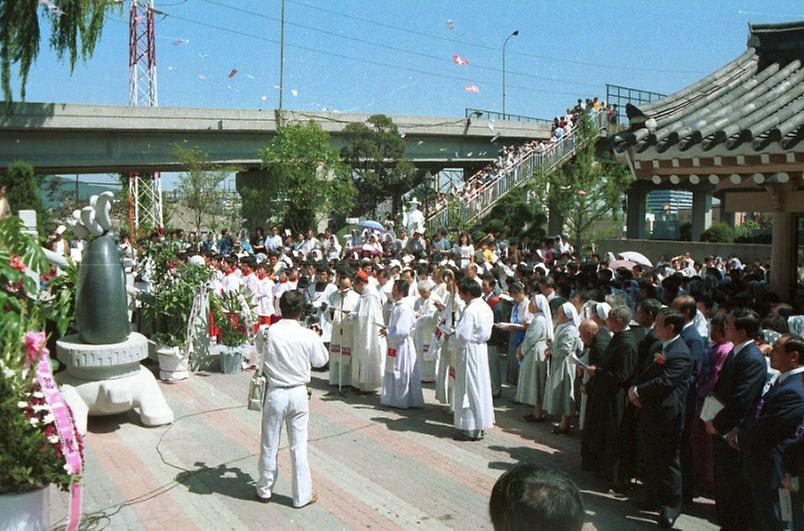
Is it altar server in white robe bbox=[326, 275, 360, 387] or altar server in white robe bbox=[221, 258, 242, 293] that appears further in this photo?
altar server in white robe bbox=[221, 258, 242, 293]

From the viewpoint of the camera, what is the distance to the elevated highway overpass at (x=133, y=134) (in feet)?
83.0

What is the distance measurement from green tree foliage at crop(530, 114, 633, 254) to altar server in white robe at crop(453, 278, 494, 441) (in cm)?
1672

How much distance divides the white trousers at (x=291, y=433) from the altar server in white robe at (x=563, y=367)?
139 inches

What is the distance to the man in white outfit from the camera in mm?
5996

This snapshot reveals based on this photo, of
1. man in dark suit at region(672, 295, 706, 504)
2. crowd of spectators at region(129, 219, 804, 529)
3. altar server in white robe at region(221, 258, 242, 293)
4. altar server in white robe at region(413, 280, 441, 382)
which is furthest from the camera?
altar server in white robe at region(221, 258, 242, 293)

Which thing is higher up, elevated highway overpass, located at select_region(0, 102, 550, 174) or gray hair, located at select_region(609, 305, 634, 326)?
elevated highway overpass, located at select_region(0, 102, 550, 174)

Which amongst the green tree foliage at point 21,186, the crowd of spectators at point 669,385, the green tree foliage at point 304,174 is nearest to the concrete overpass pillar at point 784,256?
the crowd of spectators at point 669,385

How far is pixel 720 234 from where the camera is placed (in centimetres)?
2886

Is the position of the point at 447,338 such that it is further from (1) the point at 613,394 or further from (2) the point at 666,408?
(2) the point at 666,408

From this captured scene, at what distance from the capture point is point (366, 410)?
9.12 metres

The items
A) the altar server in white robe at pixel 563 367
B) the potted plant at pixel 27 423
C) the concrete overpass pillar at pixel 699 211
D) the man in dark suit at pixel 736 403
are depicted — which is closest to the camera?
the potted plant at pixel 27 423

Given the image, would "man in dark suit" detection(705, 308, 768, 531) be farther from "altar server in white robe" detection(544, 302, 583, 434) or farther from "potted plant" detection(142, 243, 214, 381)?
"potted plant" detection(142, 243, 214, 381)

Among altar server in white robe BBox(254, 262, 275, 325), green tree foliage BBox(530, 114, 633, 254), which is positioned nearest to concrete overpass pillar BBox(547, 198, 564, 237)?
green tree foliage BBox(530, 114, 633, 254)

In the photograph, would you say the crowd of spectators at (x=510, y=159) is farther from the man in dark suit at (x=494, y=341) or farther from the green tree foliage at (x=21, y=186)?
the man in dark suit at (x=494, y=341)
